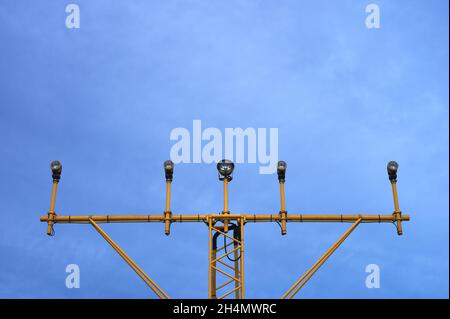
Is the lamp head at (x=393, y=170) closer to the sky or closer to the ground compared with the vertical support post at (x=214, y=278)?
closer to the sky

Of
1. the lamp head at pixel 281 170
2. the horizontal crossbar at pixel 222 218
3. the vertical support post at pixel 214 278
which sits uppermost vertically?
the lamp head at pixel 281 170

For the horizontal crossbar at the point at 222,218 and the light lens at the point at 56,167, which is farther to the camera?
the light lens at the point at 56,167

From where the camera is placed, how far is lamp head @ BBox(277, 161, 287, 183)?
2153 centimetres

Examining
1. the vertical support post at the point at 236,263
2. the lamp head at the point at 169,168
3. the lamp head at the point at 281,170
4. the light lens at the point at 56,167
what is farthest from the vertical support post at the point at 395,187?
the light lens at the point at 56,167

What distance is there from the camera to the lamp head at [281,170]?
70.6ft

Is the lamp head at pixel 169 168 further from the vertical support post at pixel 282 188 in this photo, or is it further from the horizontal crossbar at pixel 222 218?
the vertical support post at pixel 282 188

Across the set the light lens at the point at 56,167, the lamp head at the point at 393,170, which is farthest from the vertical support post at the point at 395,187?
the light lens at the point at 56,167

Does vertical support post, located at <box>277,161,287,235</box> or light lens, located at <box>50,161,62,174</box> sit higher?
light lens, located at <box>50,161,62,174</box>

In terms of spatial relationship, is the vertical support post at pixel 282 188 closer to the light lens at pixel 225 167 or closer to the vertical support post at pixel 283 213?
the vertical support post at pixel 283 213

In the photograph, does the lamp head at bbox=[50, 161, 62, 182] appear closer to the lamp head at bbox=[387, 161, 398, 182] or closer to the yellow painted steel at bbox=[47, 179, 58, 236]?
the yellow painted steel at bbox=[47, 179, 58, 236]

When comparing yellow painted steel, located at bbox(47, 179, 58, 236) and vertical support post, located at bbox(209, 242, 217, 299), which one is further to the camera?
yellow painted steel, located at bbox(47, 179, 58, 236)

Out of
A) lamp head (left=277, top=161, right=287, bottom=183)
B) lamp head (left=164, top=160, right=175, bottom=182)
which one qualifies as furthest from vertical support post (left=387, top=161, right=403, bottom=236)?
lamp head (left=164, top=160, right=175, bottom=182)
